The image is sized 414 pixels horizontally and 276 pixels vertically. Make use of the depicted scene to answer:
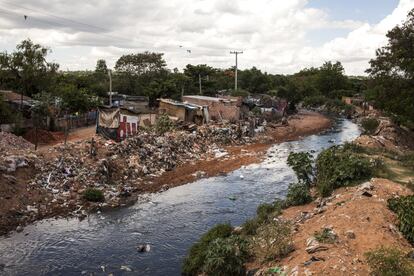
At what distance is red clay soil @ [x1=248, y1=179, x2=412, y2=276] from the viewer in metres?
8.77

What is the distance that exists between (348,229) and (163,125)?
2106 centimetres

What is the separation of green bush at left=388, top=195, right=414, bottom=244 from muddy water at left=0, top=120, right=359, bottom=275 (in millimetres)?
5668

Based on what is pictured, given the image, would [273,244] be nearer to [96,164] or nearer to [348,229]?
[348,229]

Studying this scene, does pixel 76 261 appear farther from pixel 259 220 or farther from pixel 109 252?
pixel 259 220

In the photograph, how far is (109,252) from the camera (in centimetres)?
1264

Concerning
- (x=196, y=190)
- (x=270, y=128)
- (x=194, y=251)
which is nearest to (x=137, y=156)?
(x=196, y=190)

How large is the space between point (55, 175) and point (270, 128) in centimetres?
2636

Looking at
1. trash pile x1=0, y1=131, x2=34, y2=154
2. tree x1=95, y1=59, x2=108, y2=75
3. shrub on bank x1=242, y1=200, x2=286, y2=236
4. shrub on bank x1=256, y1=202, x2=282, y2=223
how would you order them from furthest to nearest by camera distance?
tree x1=95, y1=59, x2=108, y2=75 → trash pile x1=0, y1=131, x2=34, y2=154 → shrub on bank x1=256, y1=202, x2=282, y2=223 → shrub on bank x1=242, y1=200, x2=286, y2=236

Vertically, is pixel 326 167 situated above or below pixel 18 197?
above

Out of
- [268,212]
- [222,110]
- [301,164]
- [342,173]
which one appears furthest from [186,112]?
[268,212]

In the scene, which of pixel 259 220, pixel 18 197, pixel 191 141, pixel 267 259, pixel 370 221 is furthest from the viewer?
pixel 191 141

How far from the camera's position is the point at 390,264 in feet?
24.7

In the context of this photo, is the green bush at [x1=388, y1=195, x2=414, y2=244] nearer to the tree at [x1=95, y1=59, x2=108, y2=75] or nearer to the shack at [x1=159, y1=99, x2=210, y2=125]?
the shack at [x1=159, y1=99, x2=210, y2=125]

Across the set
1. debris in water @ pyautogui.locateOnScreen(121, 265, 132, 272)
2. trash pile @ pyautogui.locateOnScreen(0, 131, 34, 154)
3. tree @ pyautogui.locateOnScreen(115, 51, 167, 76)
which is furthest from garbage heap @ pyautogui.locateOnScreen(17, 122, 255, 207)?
tree @ pyautogui.locateOnScreen(115, 51, 167, 76)
